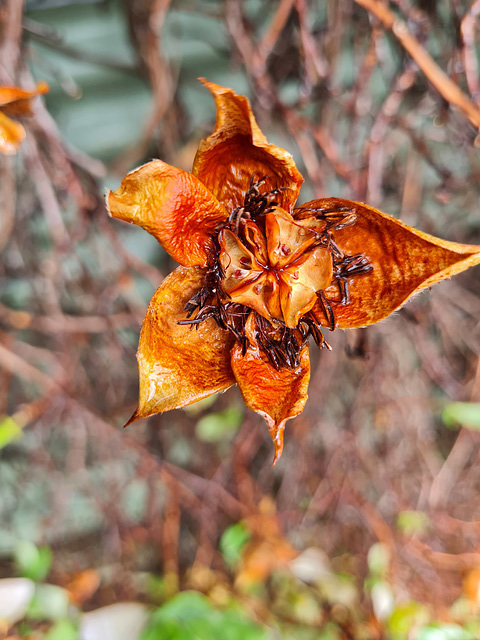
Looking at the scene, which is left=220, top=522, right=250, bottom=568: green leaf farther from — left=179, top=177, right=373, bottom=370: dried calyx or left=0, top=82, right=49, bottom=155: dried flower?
left=0, top=82, right=49, bottom=155: dried flower

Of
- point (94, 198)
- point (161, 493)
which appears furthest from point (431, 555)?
point (94, 198)

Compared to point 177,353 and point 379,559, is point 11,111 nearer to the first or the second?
point 177,353

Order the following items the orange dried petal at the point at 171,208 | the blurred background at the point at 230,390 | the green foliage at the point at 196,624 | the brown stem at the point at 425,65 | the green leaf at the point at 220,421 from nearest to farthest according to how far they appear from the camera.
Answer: the orange dried petal at the point at 171,208 → the brown stem at the point at 425,65 → the blurred background at the point at 230,390 → the green foliage at the point at 196,624 → the green leaf at the point at 220,421

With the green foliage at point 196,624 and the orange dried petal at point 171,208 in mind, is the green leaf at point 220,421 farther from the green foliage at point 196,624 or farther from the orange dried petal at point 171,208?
the orange dried petal at point 171,208

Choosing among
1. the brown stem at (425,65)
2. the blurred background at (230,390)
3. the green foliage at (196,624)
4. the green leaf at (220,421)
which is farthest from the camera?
the green leaf at (220,421)

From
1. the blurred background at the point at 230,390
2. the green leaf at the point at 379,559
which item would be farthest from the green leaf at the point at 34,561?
the green leaf at the point at 379,559

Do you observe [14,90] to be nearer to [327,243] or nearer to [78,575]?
[327,243]
